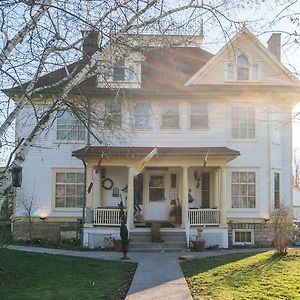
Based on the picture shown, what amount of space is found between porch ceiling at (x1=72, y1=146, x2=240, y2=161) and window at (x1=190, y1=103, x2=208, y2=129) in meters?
1.27

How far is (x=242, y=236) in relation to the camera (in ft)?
67.2

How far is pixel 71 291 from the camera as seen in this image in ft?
31.9

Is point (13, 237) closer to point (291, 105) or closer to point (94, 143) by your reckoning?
point (94, 143)

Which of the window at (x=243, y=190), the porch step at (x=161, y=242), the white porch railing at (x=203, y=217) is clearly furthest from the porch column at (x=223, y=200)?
the porch step at (x=161, y=242)

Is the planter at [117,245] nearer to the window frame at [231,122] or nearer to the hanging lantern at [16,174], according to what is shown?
the window frame at [231,122]

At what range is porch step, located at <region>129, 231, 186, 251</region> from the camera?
1783 cm

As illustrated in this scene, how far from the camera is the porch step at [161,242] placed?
17.8 meters

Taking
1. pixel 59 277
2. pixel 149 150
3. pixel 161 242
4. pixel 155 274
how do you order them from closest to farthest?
1. pixel 59 277
2. pixel 155 274
3. pixel 161 242
4. pixel 149 150

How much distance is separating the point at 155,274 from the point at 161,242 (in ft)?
20.3

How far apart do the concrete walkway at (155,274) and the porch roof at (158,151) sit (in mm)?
3806

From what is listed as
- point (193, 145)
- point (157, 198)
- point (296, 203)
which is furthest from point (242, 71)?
point (296, 203)

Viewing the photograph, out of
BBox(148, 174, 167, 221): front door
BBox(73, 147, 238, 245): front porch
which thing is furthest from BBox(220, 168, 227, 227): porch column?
BBox(148, 174, 167, 221): front door

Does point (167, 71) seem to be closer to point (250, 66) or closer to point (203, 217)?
point (250, 66)

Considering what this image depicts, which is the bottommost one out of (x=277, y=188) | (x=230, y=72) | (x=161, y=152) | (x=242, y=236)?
(x=242, y=236)
